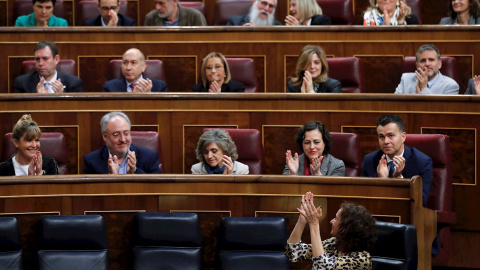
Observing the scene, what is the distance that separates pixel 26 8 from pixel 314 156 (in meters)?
1.36

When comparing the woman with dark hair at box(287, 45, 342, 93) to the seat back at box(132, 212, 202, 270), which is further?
the woman with dark hair at box(287, 45, 342, 93)

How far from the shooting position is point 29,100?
2.22 meters

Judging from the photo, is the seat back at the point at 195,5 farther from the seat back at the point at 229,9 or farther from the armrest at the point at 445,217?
the armrest at the point at 445,217

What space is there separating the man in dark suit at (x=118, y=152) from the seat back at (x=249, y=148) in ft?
0.62

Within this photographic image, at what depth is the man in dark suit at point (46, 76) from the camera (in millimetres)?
2445

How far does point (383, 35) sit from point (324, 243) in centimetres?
106

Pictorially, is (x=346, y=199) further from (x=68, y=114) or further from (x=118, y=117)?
(x=68, y=114)

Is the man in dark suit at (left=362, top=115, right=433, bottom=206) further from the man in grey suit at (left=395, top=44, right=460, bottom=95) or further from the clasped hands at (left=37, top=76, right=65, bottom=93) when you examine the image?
the clasped hands at (left=37, top=76, right=65, bottom=93)

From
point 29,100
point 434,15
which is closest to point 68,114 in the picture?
point 29,100

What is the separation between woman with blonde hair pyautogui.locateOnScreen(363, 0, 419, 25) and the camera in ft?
8.89

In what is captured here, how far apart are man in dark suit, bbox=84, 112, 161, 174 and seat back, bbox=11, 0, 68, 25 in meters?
0.98

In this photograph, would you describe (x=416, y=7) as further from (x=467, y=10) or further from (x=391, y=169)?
(x=391, y=169)

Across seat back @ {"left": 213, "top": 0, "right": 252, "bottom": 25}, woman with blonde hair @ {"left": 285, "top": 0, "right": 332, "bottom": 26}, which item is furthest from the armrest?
seat back @ {"left": 213, "top": 0, "right": 252, "bottom": 25}

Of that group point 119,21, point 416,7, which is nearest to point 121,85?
point 119,21
